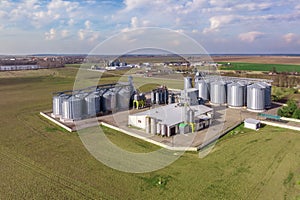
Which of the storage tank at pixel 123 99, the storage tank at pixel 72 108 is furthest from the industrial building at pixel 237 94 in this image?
the storage tank at pixel 72 108

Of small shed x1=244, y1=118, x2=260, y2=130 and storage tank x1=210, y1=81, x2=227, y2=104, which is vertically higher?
storage tank x1=210, y1=81, x2=227, y2=104

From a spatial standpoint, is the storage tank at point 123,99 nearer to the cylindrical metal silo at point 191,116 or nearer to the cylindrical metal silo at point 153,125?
the cylindrical metal silo at point 153,125

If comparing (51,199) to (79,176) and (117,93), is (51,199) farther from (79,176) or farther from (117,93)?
(117,93)

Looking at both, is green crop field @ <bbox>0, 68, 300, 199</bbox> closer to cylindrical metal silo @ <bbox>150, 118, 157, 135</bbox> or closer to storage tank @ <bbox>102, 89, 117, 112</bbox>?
cylindrical metal silo @ <bbox>150, 118, 157, 135</bbox>

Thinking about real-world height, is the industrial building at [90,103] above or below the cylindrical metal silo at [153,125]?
above

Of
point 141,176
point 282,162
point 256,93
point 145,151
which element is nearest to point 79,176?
point 141,176

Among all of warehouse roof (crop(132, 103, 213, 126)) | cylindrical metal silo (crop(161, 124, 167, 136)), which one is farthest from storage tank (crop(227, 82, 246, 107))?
cylindrical metal silo (crop(161, 124, 167, 136))

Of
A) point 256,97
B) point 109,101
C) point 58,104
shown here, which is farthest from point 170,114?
point 58,104
